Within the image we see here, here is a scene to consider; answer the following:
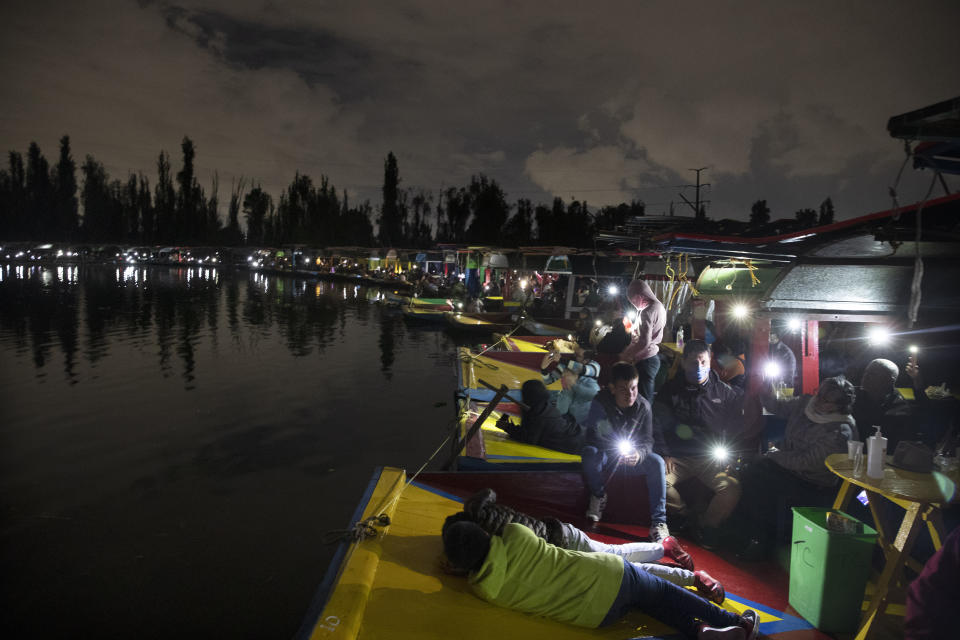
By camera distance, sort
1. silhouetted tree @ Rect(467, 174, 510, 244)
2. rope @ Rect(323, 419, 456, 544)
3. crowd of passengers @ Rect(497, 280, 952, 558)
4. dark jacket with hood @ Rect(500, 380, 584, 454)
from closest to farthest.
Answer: rope @ Rect(323, 419, 456, 544)
crowd of passengers @ Rect(497, 280, 952, 558)
dark jacket with hood @ Rect(500, 380, 584, 454)
silhouetted tree @ Rect(467, 174, 510, 244)

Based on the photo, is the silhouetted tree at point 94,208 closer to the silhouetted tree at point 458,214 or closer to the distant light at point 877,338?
the silhouetted tree at point 458,214

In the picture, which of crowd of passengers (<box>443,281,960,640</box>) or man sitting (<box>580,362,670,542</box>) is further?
man sitting (<box>580,362,670,542</box>)

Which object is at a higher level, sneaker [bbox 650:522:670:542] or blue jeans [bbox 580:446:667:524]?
blue jeans [bbox 580:446:667:524]

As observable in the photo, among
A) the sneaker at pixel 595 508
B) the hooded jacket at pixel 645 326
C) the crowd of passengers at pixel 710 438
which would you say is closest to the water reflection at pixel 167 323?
the hooded jacket at pixel 645 326

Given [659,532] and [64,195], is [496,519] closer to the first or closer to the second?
[659,532]

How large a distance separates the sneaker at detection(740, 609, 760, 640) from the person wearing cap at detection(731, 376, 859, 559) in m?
1.15

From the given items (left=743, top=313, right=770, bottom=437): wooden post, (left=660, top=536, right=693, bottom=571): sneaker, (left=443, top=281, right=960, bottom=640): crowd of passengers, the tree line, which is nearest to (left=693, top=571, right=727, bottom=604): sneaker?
(left=443, top=281, right=960, bottom=640): crowd of passengers

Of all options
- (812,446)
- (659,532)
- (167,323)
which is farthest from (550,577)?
(167,323)

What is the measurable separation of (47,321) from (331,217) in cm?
7827

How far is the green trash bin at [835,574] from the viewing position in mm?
3439

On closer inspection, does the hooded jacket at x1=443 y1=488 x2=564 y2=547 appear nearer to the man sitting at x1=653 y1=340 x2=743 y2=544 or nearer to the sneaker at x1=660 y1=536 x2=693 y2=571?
the sneaker at x1=660 y1=536 x2=693 y2=571

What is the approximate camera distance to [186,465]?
28.5ft

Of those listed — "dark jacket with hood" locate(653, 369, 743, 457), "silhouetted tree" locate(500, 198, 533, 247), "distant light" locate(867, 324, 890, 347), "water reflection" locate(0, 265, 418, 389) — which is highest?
"silhouetted tree" locate(500, 198, 533, 247)

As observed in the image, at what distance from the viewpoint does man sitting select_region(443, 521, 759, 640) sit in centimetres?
338
